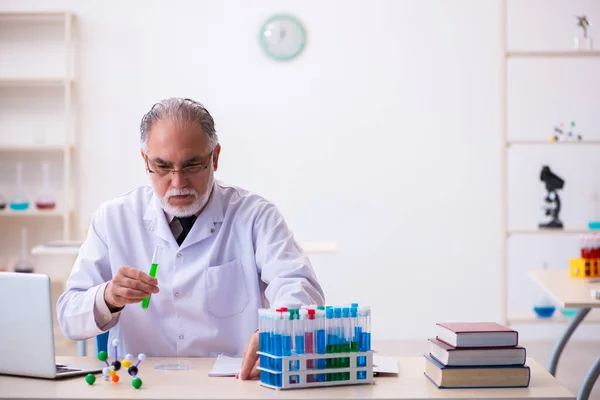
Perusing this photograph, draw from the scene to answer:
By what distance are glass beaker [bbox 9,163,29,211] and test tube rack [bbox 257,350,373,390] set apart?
3598 mm

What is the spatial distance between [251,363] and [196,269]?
0.53m

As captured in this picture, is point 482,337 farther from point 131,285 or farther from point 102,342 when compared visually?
point 102,342

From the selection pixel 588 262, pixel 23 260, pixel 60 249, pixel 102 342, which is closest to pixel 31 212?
pixel 23 260

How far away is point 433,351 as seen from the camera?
73.8 inches

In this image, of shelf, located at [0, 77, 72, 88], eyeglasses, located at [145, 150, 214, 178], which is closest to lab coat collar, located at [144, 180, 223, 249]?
eyeglasses, located at [145, 150, 214, 178]

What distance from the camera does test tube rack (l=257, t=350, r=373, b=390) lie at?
1.73 m

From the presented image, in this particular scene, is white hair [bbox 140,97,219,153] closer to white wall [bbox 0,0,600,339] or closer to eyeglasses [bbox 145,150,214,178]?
eyeglasses [bbox 145,150,214,178]

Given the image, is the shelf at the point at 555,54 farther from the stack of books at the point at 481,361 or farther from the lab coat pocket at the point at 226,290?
the stack of books at the point at 481,361

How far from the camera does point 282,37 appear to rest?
5.28 meters

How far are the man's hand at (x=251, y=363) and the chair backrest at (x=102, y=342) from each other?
65 centimetres

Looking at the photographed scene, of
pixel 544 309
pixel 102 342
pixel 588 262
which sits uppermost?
pixel 588 262

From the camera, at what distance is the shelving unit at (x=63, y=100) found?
502 cm

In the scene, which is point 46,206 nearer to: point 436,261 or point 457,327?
point 436,261

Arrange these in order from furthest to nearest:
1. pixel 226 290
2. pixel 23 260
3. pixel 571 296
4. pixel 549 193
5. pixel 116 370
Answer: pixel 23 260
pixel 549 193
pixel 571 296
pixel 226 290
pixel 116 370
